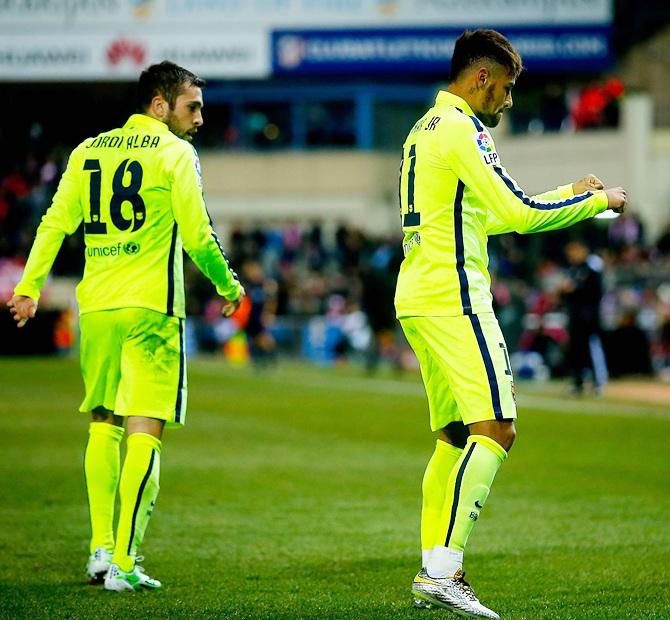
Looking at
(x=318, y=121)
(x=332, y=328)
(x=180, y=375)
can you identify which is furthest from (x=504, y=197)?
(x=318, y=121)

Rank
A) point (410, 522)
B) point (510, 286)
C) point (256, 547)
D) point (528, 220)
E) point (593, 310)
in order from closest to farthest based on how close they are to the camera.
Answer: point (528, 220) → point (256, 547) → point (410, 522) → point (593, 310) → point (510, 286)

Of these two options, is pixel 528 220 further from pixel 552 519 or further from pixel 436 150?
pixel 552 519

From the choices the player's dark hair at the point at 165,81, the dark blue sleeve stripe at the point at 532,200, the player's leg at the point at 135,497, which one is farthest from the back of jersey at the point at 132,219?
the dark blue sleeve stripe at the point at 532,200

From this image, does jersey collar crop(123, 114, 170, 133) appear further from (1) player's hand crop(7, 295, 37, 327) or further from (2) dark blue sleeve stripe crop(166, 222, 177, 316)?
(1) player's hand crop(7, 295, 37, 327)

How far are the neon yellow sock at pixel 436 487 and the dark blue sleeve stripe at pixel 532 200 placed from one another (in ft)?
3.82

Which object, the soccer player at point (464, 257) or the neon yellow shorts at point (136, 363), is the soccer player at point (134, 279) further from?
the soccer player at point (464, 257)

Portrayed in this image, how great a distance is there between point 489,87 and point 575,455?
6.99 meters

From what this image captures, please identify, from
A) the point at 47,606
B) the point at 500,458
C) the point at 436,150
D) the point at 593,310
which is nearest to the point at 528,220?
the point at 436,150

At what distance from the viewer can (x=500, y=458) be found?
604cm

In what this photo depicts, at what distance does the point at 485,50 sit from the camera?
6.12m

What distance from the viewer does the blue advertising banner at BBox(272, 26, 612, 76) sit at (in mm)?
39625

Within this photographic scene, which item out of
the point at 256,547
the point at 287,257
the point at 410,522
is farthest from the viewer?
the point at 287,257

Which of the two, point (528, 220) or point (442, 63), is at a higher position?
point (442, 63)

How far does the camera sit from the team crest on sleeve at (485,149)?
598 cm
